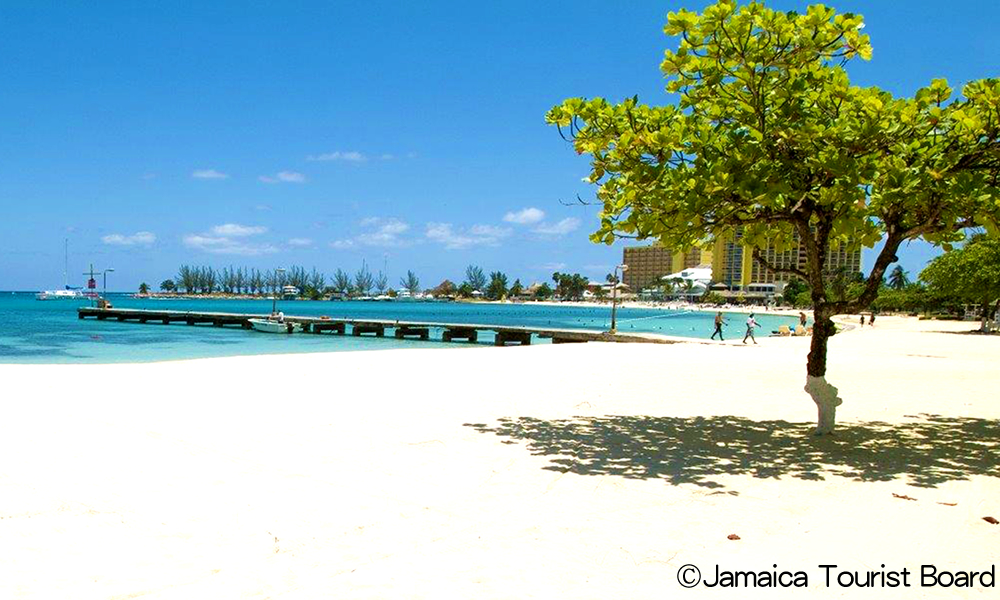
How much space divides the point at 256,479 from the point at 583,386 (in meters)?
8.87

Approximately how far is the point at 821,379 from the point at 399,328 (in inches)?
1733

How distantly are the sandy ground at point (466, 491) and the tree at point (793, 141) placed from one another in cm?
256

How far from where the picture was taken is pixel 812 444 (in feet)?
28.6

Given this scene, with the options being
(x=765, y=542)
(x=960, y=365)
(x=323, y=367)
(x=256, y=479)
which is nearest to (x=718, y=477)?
(x=765, y=542)

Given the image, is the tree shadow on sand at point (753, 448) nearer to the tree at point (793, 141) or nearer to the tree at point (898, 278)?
the tree at point (793, 141)

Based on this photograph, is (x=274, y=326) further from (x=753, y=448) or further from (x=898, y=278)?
(x=898, y=278)

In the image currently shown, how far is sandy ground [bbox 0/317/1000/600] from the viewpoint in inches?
173

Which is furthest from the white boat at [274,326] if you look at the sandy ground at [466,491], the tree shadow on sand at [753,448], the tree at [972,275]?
the tree shadow on sand at [753,448]

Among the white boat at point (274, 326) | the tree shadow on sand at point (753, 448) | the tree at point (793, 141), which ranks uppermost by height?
the tree at point (793, 141)

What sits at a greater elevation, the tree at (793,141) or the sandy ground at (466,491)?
the tree at (793,141)

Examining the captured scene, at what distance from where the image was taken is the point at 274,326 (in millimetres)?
54906

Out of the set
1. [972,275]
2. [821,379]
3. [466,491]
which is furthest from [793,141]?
[972,275]

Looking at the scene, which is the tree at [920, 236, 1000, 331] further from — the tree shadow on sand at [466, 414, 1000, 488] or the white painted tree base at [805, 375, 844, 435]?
the white painted tree base at [805, 375, 844, 435]

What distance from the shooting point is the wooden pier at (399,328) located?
131ft
